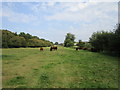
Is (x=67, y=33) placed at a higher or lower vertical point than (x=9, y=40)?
higher

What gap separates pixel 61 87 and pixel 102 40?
24.6 m

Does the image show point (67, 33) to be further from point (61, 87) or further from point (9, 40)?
point (61, 87)

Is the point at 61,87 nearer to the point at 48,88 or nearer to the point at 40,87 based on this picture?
the point at 48,88

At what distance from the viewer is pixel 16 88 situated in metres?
4.50

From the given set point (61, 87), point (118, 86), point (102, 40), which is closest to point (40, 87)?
point (61, 87)

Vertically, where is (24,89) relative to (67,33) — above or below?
below

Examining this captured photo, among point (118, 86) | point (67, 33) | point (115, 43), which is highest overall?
point (67, 33)

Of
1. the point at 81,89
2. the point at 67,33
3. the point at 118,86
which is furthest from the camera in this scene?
the point at 67,33

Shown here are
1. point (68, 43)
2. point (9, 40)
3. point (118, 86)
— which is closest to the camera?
point (118, 86)

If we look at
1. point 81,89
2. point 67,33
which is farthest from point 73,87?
point 67,33

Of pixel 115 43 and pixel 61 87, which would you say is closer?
pixel 61 87

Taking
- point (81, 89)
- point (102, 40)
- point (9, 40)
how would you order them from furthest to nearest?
point (9, 40) → point (102, 40) → point (81, 89)

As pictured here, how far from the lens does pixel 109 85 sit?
4.89 metres

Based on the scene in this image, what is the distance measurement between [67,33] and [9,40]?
4434 cm
